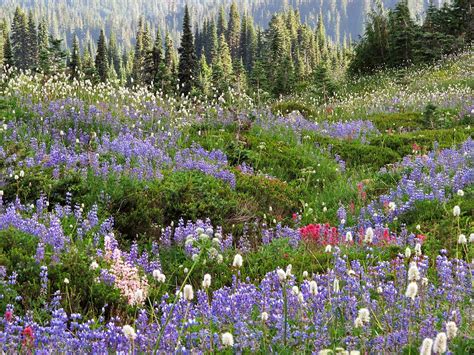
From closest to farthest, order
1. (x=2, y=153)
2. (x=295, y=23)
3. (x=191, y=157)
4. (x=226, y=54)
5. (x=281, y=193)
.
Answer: (x=2, y=153) < (x=281, y=193) < (x=191, y=157) < (x=226, y=54) < (x=295, y=23)

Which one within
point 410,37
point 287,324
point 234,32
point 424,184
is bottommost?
point 234,32

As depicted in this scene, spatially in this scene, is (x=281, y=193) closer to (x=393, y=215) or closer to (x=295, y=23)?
(x=393, y=215)

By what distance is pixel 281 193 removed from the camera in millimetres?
7859

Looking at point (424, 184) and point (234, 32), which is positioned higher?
point (424, 184)

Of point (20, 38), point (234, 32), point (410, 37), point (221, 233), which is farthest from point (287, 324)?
point (234, 32)

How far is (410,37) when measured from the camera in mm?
30547

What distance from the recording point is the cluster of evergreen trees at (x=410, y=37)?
98.4 feet

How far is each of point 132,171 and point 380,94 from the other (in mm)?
16604

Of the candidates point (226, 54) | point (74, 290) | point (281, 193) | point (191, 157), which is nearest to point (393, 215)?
point (281, 193)

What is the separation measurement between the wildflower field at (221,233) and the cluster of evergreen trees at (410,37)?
1997cm

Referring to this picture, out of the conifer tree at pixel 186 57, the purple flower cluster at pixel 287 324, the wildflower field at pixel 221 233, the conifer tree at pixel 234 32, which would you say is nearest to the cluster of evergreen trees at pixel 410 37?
the conifer tree at pixel 186 57

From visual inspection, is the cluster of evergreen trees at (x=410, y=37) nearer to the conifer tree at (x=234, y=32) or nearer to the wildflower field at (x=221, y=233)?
the wildflower field at (x=221, y=233)

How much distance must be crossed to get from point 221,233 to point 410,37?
28704 mm

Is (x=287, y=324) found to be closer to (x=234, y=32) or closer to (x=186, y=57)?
(x=186, y=57)
